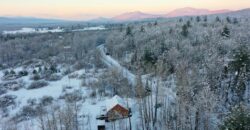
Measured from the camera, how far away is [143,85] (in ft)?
119

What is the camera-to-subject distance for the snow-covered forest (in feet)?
90.1

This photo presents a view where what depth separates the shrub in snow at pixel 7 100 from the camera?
42531mm

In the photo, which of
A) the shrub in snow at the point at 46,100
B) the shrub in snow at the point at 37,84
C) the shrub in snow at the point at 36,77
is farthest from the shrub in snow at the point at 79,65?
the shrub in snow at the point at 46,100

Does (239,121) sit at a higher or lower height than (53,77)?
higher

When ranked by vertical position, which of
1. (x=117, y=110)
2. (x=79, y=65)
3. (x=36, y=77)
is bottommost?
(x=36, y=77)

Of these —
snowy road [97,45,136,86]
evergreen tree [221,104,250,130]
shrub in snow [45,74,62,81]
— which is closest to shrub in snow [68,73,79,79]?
shrub in snow [45,74,62,81]

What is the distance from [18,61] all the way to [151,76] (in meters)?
47.7

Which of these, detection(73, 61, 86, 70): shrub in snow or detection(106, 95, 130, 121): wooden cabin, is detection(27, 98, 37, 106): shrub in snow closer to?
detection(106, 95, 130, 121): wooden cabin

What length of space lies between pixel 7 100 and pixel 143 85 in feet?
70.1

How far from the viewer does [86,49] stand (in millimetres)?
79188

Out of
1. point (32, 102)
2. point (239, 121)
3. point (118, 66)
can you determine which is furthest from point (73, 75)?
point (239, 121)

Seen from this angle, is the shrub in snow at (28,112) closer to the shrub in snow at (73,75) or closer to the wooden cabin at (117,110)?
the wooden cabin at (117,110)

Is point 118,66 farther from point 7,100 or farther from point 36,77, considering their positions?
point 7,100

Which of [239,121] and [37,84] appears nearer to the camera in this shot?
[239,121]
